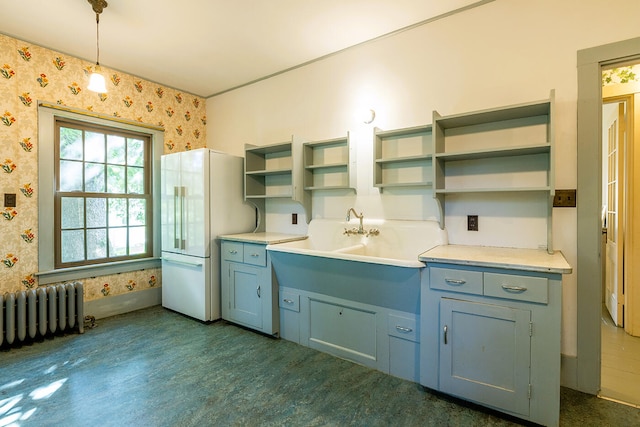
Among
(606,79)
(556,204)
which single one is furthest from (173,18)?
(606,79)

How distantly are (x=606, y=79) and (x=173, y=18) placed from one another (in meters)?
3.76

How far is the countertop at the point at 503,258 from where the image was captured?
161cm

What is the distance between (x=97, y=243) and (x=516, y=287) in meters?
3.83

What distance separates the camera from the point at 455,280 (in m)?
1.83

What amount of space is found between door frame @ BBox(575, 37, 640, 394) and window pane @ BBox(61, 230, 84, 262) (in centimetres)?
430

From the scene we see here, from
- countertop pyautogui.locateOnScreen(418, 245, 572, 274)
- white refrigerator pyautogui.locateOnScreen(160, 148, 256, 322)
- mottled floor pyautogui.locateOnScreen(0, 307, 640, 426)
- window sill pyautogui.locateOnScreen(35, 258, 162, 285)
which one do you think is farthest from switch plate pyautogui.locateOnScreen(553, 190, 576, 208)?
window sill pyautogui.locateOnScreen(35, 258, 162, 285)

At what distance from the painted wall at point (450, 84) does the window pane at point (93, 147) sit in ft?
5.65

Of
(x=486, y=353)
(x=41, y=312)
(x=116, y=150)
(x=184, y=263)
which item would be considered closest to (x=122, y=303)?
(x=41, y=312)

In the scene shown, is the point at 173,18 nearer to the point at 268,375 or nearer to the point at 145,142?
the point at 145,142

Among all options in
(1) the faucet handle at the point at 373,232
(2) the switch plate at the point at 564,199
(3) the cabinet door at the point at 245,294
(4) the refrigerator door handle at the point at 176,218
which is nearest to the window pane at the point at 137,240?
(4) the refrigerator door handle at the point at 176,218

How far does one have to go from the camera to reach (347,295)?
236cm

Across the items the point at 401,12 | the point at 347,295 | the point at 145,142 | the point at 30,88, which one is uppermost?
the point at 401,12

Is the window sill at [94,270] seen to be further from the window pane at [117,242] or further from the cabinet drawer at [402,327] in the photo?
the cabinet drawer at [402,327]

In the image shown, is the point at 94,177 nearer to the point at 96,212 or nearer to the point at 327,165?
the point at 96,212
